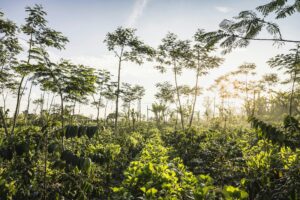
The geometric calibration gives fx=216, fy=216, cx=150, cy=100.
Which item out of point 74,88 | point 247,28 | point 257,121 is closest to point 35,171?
point 74,88

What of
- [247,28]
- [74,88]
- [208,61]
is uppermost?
[208,61]

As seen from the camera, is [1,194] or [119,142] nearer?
[1,194]

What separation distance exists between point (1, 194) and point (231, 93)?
23325 mm

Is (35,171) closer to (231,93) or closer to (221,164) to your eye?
(221,164)

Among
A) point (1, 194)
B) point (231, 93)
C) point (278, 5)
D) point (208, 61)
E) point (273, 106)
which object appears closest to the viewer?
point (278, 5)

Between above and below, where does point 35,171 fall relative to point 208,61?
below

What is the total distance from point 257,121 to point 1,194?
160 inches

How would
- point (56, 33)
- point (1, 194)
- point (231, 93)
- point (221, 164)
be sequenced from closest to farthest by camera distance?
point (1, 194) → point (221, 164) → point (56, 33) → point (231, 93)

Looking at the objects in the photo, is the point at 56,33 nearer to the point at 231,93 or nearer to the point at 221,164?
the point at 221,164

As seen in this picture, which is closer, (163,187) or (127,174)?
(163,187)

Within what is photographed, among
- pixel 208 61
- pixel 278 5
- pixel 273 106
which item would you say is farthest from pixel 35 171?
pixel 273 106

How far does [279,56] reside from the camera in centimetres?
424

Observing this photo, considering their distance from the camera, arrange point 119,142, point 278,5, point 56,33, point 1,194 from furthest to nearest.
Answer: point 119,142 < point 56,33 < point 1,194 < point 278,5

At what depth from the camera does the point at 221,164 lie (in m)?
6.43
